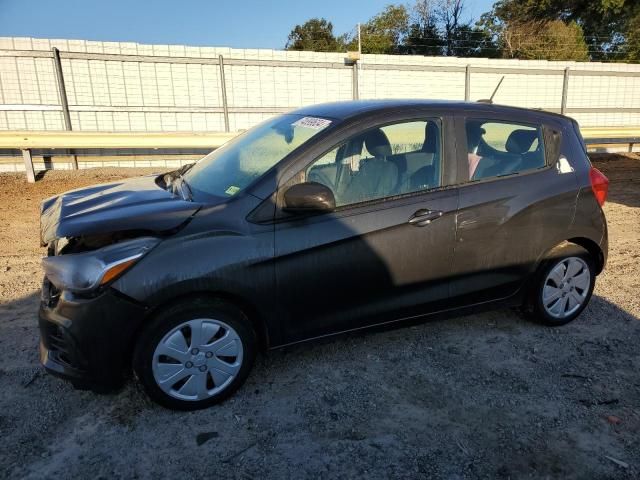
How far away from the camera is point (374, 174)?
10.9ft

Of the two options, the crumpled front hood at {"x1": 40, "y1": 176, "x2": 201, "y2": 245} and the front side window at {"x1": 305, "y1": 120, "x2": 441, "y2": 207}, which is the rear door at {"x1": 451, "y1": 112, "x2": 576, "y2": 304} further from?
the crumpled front hood at {"x1": 40, "y1": 176, "x2": 201, "y2": 245}

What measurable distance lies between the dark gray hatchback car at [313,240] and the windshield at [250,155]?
2 cm

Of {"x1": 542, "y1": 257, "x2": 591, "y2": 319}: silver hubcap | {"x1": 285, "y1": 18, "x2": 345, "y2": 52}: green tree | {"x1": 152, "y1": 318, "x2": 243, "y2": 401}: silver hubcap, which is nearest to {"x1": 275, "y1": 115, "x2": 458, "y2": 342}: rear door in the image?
{"x1": 152, "y1": 318, "x2": 243, "y2": 401}: silver hubcap

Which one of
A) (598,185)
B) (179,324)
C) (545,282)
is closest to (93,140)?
(179,324)

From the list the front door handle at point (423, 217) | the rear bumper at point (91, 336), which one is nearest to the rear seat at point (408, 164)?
the front door handle at point (423, 217)

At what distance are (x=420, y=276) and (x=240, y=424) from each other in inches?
56.9

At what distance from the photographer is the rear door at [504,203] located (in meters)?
3.51

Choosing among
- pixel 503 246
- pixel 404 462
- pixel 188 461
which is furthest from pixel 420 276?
pixel 188 461

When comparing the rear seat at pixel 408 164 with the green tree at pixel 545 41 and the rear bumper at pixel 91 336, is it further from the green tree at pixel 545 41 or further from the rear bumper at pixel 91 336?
the green tree at pixel 545 41

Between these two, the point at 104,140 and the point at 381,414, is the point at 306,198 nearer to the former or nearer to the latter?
the point at 381,414

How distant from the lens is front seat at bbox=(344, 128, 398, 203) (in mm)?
3236

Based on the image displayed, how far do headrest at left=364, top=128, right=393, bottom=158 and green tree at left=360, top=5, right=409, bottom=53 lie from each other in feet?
121

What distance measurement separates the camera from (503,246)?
3.62 meters

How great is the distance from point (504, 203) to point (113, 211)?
8.32 feet
